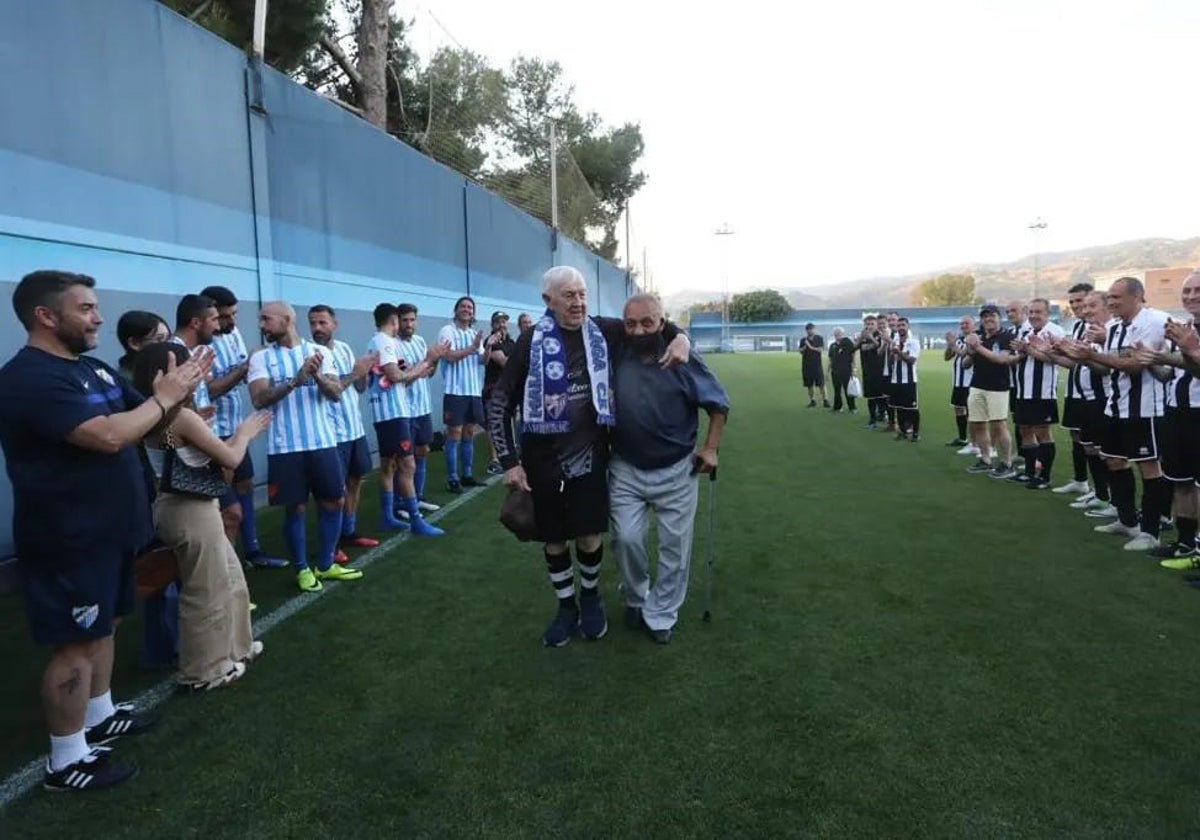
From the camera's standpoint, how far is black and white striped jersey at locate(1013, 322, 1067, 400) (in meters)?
8.34

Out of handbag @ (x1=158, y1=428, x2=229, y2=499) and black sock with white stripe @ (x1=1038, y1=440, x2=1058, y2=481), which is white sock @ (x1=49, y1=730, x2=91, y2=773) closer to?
handbag @ (x1=158, y1=428, x2=229, y2=499)

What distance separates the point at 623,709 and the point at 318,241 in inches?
294

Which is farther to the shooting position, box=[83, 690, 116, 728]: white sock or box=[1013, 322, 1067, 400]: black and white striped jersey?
box=[1013, 322, 1067, 400]: black and white striped jersey

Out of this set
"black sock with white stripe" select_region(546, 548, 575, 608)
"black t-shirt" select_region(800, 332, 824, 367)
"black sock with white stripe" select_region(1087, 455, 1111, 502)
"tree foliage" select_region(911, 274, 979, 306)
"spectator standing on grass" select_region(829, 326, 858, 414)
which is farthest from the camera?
"tree foliage" select_region(911, 274, 979, 306)

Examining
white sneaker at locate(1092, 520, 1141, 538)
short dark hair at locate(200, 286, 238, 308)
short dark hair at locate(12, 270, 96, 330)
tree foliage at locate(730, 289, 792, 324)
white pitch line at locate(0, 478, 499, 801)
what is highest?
tree foliage at locate(730, 289, 792, 324)

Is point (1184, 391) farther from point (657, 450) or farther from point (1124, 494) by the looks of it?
point (657, 450)

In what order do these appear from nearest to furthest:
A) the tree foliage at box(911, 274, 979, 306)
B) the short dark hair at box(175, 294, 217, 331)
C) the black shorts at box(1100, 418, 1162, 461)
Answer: the short dark hair at box(175, 294, 217, 331) → the black shorts at box(1100, 418, 1162, 461) → the tree foliage at box(911, 274, 979, 306)

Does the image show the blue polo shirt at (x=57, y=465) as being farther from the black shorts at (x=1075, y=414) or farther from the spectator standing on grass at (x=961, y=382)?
the spectator standing on grass at (x=961, y=382)

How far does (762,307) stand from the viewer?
6731 cm

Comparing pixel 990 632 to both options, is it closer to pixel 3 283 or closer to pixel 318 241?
pixel 3 283

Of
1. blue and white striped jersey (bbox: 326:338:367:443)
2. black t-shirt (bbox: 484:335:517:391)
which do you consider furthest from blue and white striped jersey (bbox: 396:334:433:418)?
blue and white striped jersey (bbox: 326:338:367:443)

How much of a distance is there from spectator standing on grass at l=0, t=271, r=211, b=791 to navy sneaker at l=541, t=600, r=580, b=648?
2.01 meters

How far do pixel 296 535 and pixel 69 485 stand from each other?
96.8 inches

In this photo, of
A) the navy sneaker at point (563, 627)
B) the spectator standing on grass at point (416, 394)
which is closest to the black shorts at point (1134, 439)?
the navy sneaker at point (563, 627)
